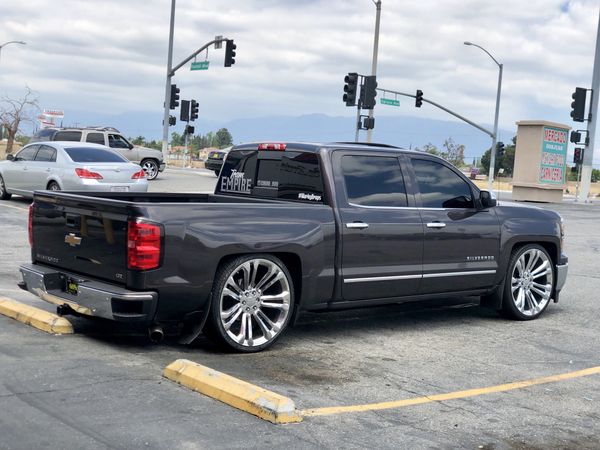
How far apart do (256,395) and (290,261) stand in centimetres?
202

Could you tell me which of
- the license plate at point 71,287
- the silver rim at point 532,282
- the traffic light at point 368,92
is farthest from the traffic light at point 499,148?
the license plate at point 71,287

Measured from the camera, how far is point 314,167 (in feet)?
24.4

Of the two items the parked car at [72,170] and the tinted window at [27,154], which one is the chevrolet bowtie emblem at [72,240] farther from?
the tinted window at [27,154]

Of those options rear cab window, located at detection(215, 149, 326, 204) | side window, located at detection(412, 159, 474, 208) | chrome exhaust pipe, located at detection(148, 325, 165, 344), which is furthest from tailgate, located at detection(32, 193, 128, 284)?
side window, located at detection(412, 159, 474, 208)

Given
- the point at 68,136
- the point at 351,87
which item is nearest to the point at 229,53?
the point at 351,87

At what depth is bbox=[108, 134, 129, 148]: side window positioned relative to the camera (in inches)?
1169

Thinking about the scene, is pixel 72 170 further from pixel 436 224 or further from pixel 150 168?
pixel 150 168

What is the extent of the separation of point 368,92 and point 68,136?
564 inches

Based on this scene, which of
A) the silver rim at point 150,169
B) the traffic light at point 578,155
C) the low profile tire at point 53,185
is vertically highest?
the traffic light at point 578,155

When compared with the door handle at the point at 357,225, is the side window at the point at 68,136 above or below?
above

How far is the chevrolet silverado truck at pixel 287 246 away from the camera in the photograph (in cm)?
625

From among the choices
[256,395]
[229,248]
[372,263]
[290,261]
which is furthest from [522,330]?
[256,395]

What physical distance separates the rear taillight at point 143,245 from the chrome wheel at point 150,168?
83.6 ft

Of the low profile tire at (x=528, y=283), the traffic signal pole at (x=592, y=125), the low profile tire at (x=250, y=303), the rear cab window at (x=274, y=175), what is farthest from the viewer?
the traffic signal pole at (x=592, y=125)
